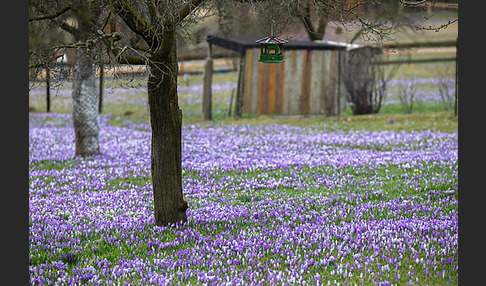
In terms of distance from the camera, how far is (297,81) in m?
25.7

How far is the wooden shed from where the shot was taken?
2541cm

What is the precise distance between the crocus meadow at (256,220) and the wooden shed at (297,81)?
999 cm

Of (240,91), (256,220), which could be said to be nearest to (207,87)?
(240,91)

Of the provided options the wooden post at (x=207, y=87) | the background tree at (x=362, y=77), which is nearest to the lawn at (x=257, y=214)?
the background tree at (x=362, y=77)

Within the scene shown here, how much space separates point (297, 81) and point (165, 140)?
742 inches

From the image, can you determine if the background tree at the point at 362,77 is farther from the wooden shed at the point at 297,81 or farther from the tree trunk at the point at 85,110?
the tree trunk at the point at 85,110

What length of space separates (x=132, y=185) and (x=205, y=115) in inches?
612

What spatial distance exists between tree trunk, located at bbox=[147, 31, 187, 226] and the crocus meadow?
31 cm

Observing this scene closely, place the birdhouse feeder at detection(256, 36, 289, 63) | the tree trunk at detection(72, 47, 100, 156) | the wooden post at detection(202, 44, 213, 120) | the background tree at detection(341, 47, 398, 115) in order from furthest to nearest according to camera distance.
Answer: the wooden post at detection(202, 44, 213, 120) → the background tree at detection(341, 47, 398, 115) → the tree trunk at detection(72, 47, 100, 156) → the birdhouse feeder at detection(256, 36, 289, 63)

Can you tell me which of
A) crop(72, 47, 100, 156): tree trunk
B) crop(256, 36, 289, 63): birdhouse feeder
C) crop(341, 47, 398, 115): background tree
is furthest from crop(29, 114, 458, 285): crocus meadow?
crop(341, 47, 398, 115): background tree

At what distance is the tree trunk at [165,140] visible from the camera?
7375 mm

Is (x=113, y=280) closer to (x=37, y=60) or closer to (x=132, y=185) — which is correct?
(x=37, y=60)

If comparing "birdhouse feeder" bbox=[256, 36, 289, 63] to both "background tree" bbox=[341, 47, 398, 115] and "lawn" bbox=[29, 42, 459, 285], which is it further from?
"background tree" bbox=[341, 47, 398, 115]

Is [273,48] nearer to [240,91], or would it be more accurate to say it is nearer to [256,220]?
[256,220]
